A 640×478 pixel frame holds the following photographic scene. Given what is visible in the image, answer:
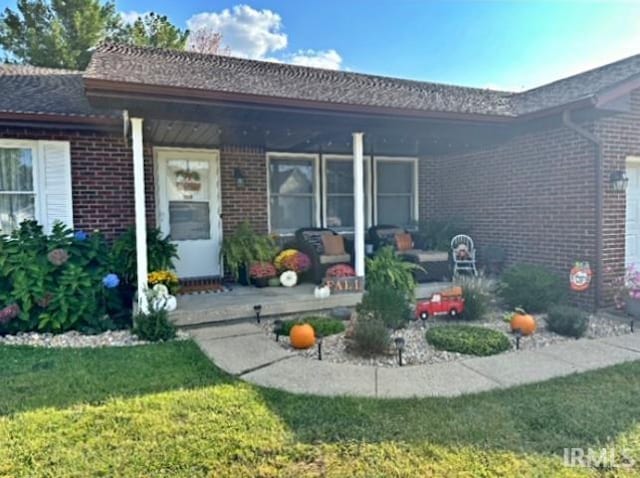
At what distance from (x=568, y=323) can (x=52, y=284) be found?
5.97 m

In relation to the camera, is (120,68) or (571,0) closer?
(120,68)

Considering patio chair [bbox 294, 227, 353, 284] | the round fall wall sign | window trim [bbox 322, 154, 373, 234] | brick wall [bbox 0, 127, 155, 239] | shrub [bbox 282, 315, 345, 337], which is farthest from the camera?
window trim [bbox 322, 154, 373, 234]

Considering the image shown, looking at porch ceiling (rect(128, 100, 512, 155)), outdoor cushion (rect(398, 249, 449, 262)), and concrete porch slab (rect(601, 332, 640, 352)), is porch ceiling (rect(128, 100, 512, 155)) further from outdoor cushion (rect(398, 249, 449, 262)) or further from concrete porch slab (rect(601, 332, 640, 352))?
concrete porch slab (rect(601, 332, 640, 352))

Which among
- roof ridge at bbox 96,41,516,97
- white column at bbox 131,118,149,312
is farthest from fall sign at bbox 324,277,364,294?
roof ridge at bbox 96,41,516,97

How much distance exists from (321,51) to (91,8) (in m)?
8.09

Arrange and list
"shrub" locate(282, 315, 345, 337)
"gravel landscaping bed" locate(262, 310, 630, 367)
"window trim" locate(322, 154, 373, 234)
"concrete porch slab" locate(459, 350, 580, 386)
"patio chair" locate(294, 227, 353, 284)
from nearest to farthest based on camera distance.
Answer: "concrete porch slab" locate(459, 350, 580, 386)
"gravel landscaping bed" locate(262, 310, 630, 367)
"shrub" locate(282, 315, 345, 337)
"patio chair" locate(294, 227, 353, 284)
"window trim" locate(322, 154, 373, 234)

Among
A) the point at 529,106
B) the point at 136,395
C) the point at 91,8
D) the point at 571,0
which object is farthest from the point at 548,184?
the point at 91,8

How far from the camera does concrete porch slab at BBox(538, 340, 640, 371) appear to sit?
4.08 m

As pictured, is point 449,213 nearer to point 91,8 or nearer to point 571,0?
point 571,0

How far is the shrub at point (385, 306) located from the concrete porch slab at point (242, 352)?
1.10 metres

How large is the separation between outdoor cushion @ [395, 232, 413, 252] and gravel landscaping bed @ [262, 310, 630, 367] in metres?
2.04

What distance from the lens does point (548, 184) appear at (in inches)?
260

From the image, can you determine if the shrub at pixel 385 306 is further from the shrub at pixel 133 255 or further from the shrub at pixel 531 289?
the shrub at pixel 133 255

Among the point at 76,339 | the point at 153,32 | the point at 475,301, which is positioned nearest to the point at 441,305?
the point at 475,301
